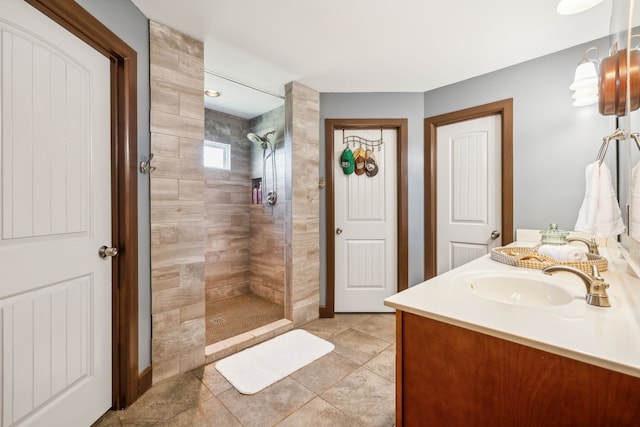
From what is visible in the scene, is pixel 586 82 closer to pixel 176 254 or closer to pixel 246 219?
pixel 176 254

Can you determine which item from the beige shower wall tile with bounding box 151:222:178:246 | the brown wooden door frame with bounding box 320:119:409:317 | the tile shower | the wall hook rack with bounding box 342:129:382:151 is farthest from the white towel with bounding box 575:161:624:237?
the beige shower wall tile with bounding box 151:222:178:246

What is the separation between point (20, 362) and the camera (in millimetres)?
1089

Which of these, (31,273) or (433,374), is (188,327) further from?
(433,374)

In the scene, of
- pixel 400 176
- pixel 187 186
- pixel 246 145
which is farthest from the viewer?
pixel 246 145

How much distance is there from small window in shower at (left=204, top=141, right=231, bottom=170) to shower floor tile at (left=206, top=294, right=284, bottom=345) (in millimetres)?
1599

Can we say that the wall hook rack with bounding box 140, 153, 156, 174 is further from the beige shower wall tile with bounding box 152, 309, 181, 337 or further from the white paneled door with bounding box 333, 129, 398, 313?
the white paneled door with bounding box 333, 129, 398, 313

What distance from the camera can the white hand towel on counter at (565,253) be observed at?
1308mm

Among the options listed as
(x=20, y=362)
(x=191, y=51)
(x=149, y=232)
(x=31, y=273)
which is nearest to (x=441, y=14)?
(x=191, y=51)

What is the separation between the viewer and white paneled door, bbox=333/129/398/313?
9.41 ft

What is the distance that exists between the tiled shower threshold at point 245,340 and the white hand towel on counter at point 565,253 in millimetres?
1995

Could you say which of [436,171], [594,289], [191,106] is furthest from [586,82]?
[191,106]

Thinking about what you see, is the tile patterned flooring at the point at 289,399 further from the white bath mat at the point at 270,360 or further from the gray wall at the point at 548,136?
the gray wall at the point at 548,136

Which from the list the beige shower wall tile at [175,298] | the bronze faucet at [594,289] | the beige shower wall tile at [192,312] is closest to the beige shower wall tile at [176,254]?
the beige shower wall tile at [175,298]

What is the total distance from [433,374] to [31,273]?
156cm
